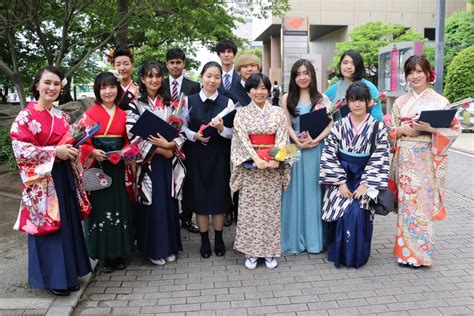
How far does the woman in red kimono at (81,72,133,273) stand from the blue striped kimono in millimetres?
1975

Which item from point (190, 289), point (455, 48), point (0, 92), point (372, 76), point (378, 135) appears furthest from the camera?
point (372, 76)

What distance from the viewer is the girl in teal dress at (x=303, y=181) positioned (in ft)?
14.7

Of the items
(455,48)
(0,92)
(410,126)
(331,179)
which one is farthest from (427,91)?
(455,48)

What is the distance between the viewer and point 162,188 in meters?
4.26

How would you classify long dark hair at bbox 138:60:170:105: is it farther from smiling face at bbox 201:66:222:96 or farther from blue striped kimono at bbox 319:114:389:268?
blue striped kimono at bbox 319:114:389:268

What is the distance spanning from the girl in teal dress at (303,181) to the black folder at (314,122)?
0.06 metres

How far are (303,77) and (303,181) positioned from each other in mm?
1090

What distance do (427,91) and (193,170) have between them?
2.43 meters

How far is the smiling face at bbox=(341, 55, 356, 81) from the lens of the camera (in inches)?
177

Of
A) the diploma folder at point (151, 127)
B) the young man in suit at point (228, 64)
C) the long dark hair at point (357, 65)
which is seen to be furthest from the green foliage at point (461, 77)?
the diploma folder at point (151, 127)

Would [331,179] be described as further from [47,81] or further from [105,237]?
[47,81]

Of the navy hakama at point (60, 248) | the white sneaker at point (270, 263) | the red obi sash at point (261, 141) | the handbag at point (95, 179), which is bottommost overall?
the white sneaker at point (270, 263)

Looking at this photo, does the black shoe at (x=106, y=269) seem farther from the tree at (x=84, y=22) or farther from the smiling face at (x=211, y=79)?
the tree at (x=84, y=22)


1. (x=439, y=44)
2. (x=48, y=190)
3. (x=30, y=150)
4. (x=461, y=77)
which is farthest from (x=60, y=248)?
(x=461, y=77)
